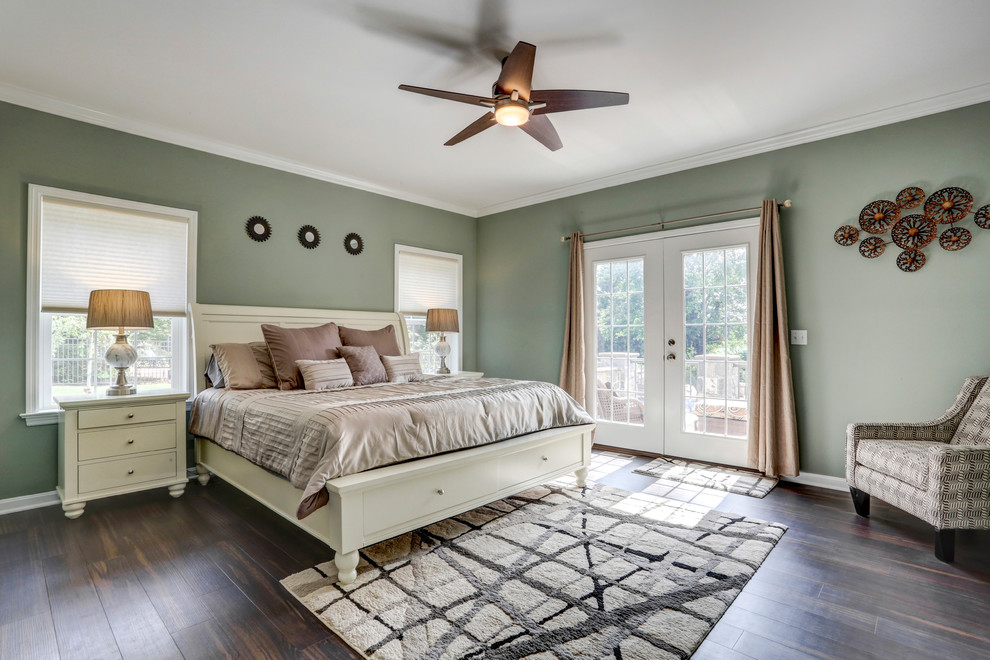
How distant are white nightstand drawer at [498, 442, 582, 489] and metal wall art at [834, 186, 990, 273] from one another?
2534 millimetres

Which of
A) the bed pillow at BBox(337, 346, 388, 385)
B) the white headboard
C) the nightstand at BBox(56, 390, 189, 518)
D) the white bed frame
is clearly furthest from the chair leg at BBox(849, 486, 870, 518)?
the nightstand at BBox(56, 390, 189, 518)

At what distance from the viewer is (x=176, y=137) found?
366cm

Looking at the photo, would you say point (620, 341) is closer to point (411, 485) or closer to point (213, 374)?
point (411, 485)

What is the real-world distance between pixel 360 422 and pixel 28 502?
2.59 metres

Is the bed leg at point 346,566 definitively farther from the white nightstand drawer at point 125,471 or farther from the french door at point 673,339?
the french door at point 673,339

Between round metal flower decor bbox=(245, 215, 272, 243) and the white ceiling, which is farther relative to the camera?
round metal flower decor bbox=(245, 215, 272, 243)

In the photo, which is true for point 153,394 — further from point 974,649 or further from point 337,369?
point 974,649

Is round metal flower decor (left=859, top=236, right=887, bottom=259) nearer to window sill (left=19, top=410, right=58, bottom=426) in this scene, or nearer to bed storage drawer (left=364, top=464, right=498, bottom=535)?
bed storage drawer (left=364, top=464, right=498, bottom=535)

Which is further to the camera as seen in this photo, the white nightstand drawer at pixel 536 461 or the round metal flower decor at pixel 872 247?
the round metal flower decor at pixel 872 247

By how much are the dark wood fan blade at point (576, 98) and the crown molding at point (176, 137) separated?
8.92 feet

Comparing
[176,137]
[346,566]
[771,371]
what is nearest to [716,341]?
[771,371]

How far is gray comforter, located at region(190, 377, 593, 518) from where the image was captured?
223 centimetres

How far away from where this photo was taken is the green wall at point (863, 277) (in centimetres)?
310

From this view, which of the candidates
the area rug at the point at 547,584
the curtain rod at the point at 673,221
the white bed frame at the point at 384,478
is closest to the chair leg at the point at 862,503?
the area rug at the point at 547,584
